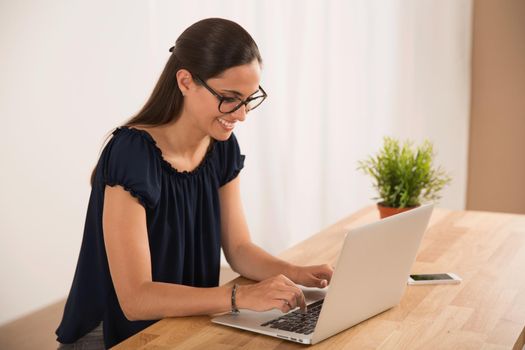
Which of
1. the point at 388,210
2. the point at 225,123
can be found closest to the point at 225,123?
the point at 225,123

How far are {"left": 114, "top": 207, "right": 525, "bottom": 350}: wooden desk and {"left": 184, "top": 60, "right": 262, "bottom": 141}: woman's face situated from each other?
19.8 inches

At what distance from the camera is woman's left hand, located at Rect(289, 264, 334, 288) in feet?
5.79

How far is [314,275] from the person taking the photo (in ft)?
5.87

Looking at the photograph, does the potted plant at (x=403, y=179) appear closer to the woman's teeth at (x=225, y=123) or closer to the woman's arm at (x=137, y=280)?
the woman's teeth at (x=225, y=123)

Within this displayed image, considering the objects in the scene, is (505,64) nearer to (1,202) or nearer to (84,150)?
(84,150)

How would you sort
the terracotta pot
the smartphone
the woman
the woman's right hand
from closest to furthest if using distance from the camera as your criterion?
the woman's right hand, the woman, the smartphone, the terracotta pot

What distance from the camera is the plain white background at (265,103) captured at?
2479 mm

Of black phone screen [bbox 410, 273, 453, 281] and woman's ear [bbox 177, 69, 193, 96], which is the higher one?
woman's ear [bbox 177, 69, 193, 96]

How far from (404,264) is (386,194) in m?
0.78

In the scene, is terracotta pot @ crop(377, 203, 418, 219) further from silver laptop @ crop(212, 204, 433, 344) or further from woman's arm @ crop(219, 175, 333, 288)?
silver laptop @ crop(212, 204, 433, 344)

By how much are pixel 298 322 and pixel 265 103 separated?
250 cm

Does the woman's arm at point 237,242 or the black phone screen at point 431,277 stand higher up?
the woman's arm at point 237,242

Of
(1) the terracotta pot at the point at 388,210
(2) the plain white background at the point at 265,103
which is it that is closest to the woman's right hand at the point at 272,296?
(1) the terracotta pot at the point at 388,210

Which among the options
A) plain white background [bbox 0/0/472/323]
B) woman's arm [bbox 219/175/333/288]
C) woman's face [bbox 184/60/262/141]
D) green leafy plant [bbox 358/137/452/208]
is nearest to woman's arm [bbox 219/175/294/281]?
woman's arm [bbox 219/175/333/288]
